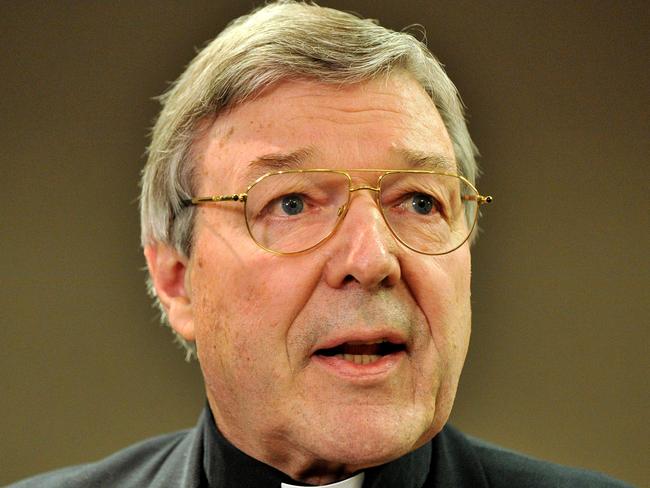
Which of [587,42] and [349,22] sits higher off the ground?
[349,22]

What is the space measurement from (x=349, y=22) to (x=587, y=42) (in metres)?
0.97

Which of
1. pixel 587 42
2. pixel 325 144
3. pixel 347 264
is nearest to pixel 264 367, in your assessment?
pixel 347 264

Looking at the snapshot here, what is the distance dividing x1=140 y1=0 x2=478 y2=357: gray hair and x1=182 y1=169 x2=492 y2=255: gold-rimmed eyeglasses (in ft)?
0.53

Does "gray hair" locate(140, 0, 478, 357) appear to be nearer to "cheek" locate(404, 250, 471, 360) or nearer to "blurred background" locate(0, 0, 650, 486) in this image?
"cheek" locate(404, 250, 471, 360)

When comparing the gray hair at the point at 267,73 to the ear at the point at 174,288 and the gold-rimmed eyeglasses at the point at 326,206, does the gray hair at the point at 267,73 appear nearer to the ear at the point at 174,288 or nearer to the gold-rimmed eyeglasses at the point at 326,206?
the ear at the point at 174,288

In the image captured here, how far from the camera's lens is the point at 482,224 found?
2.55 metres

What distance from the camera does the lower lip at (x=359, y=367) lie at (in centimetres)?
152

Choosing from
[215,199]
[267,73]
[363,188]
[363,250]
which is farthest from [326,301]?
[267,73]

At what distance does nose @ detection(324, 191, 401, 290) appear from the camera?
1.51 meters

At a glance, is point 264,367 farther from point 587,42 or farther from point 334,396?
point 587,42

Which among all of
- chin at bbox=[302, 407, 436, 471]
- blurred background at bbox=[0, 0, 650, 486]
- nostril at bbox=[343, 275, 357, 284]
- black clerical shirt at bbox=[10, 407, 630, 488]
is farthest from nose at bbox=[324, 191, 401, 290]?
blurred background at bbox=[0, 0, 650, 486]

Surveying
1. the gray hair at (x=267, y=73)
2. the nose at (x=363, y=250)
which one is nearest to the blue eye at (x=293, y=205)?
the nose at (x=363, y=250)

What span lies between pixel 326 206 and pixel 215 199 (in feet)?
0.74

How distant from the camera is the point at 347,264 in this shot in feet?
4.98
